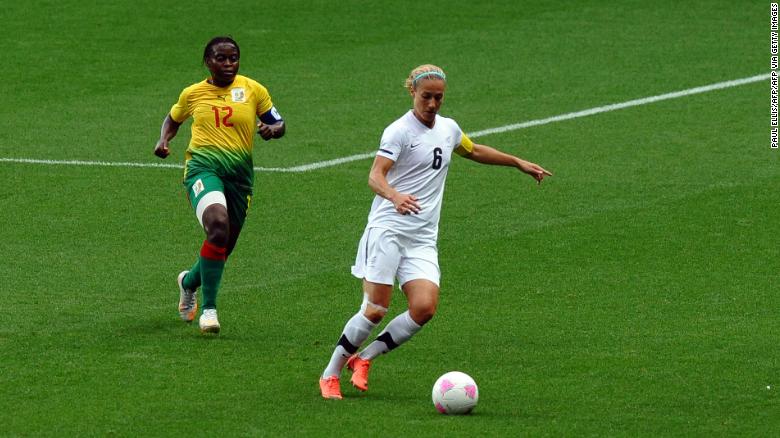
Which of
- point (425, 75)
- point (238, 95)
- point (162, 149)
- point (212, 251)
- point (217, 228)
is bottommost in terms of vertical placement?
point (212, 251)

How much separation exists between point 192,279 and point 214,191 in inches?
29.5

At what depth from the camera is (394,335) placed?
1099 centimetres

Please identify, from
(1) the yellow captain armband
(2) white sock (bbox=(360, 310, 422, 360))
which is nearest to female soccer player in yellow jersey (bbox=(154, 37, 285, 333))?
(2) white sock (bbox=(360, 310, 422, 360))

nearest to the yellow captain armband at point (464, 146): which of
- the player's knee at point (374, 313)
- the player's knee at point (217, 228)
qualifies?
the player's knee at point (374, 313)

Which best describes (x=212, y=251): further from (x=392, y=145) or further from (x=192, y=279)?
(x=392, y=145)

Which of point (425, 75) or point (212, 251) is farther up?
point (425, 75)

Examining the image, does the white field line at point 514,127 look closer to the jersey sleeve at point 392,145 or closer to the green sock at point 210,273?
the green sock at point 210,273

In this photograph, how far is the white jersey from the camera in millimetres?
10812

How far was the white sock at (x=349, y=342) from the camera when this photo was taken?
1086cm

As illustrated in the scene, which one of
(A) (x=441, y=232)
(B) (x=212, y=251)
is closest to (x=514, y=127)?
(A) (x=441, y=232)

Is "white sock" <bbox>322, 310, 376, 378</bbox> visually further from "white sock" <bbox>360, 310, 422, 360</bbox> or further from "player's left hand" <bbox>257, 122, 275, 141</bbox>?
"player's left hand" <bbox>257, 122, 275, 141</bbox>

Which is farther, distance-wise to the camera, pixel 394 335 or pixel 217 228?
pixel 217 228

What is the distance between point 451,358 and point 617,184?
6.68 meters

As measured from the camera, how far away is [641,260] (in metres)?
15.2
